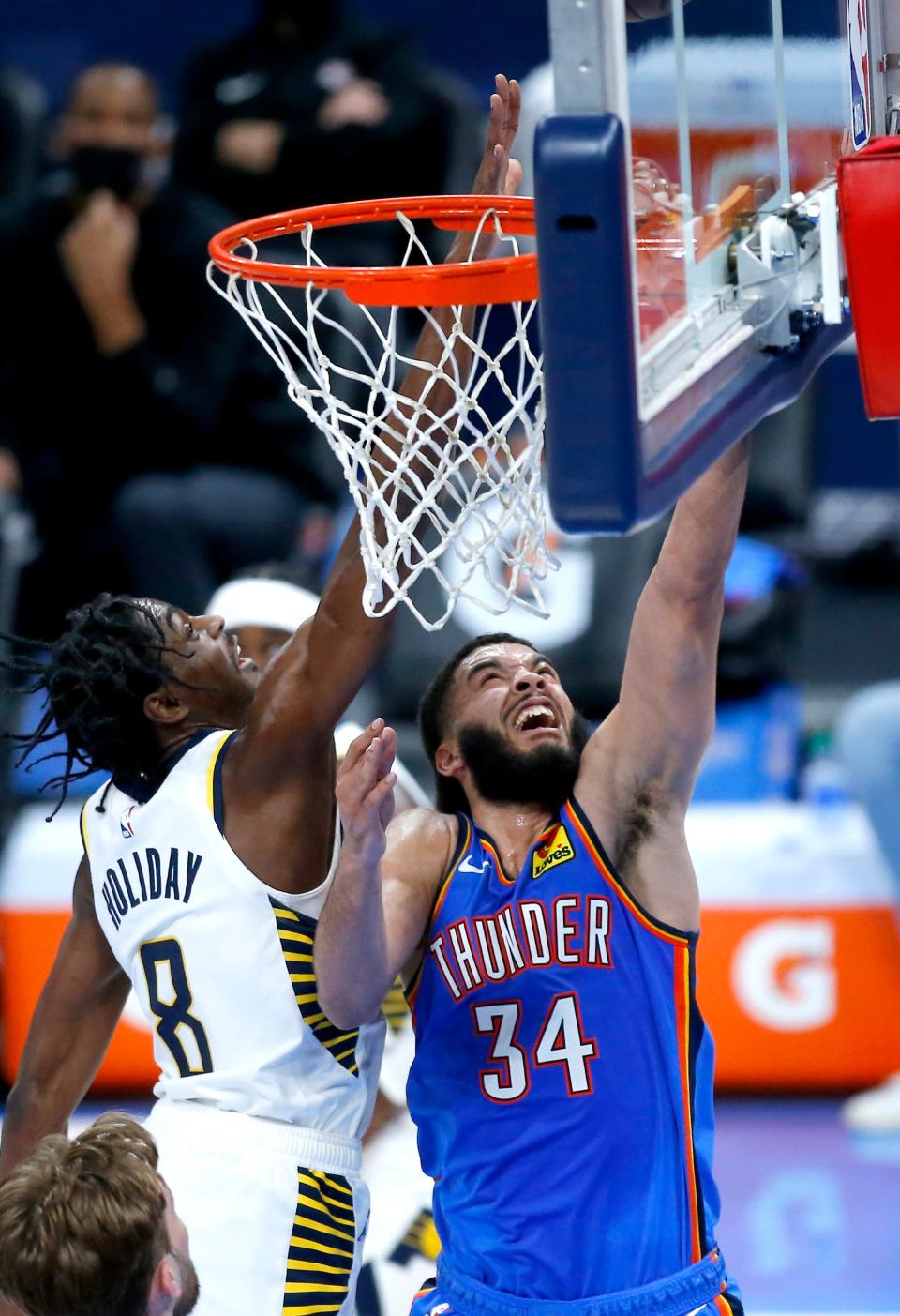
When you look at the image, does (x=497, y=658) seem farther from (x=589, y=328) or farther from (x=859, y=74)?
(x=589, y=328)

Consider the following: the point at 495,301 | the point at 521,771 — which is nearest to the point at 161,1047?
the point at 521,771

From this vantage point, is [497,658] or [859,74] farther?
[497,658]

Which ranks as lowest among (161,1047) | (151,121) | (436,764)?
(161,1047)

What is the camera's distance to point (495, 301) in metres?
3.01

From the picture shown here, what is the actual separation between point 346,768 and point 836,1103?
402 centimetres

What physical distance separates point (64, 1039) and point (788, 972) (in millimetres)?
3436

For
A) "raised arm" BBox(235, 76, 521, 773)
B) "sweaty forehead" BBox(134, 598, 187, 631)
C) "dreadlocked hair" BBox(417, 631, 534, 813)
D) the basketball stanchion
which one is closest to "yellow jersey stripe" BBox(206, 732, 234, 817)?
"raised arm" BBox(235, 76, 521, 773)

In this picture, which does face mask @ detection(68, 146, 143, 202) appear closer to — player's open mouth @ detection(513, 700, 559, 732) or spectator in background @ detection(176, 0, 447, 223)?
spectator in background @ detection(176, 0, 447, 223)

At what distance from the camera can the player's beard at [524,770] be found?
336 cm

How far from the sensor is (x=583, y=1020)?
3201 millimetres

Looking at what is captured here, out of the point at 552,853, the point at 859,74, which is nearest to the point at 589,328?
the point at 859,74

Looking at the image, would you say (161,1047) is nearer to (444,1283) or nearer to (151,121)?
(444,1283)

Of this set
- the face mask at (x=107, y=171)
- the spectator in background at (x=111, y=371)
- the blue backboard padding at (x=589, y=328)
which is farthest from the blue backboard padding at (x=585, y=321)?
the face mask at (x=107, y=171)

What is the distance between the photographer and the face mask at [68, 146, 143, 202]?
313 inches
